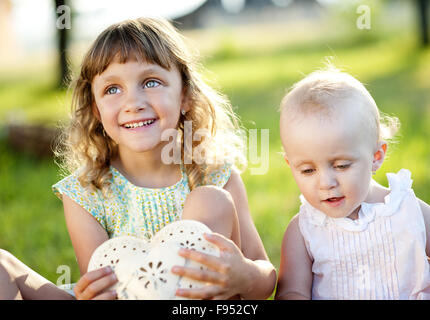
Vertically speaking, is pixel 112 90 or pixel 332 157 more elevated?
pixel 112 90

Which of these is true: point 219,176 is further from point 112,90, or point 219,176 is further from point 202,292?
point 202,292

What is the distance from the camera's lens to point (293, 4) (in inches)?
613

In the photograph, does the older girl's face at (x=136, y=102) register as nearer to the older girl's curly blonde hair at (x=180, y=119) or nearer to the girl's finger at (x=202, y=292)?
the older girl's curly blonde hair at (x=180, y=119)

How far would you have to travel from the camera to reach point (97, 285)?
1.81 meters

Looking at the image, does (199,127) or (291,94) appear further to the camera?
(199,127)

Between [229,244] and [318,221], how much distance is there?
0.47 meters

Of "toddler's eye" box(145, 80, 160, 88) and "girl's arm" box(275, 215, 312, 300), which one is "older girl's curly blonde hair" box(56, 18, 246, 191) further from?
"girl's arm" box(275, 215, 312, 300)

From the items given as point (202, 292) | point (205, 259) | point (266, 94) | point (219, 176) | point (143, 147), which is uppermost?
point (266, 94)

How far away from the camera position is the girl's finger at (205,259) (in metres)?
1.78

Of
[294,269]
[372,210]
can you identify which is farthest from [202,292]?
[372,210]

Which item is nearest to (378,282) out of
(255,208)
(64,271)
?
(64,271)

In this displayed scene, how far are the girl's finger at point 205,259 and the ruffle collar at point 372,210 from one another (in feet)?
1.72

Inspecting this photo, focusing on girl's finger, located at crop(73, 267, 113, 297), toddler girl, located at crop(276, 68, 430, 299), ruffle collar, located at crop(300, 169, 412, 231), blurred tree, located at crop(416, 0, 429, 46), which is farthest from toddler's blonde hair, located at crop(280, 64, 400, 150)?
blurred tree, located at crop(416, 0, 429, 46)
